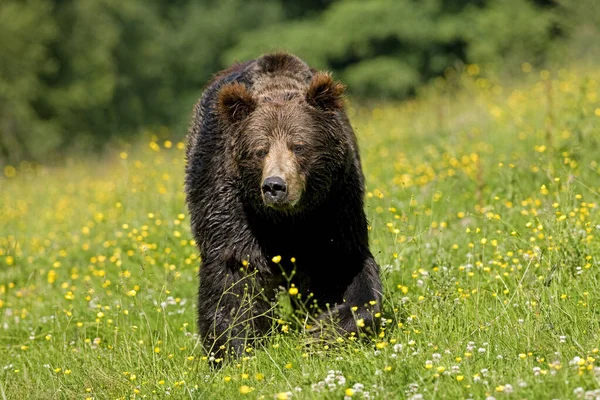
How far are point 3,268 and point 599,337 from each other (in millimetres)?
6393

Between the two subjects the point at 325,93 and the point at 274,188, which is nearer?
the point at 274,188

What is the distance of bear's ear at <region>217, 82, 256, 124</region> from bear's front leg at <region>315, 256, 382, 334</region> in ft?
3.92

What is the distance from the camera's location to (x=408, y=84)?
1024 inches

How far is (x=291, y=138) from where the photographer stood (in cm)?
470

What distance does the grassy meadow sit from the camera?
11.7 feet

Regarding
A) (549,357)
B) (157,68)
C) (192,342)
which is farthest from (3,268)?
(157,68)

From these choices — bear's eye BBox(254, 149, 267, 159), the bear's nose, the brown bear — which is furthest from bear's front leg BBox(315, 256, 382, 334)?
bear's eye BBox(254, 149, 267, 159)

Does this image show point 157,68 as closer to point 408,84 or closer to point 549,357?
point 408,84

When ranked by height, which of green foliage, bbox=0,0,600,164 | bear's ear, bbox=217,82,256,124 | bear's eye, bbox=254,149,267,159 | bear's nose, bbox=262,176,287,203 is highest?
bear's ear, bbox=217,82,256,124

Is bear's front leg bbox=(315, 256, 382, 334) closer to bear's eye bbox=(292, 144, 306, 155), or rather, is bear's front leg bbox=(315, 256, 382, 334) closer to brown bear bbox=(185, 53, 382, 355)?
brown bear bbox=(185, 53, 382, 355)

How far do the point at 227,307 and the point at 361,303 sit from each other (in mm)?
834

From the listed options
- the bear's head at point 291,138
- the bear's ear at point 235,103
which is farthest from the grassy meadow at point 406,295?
the bear's ear at point 235,103

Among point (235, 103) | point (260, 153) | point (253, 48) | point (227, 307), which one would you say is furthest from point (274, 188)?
point (253, 48)

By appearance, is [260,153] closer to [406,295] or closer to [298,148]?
[298,148]
